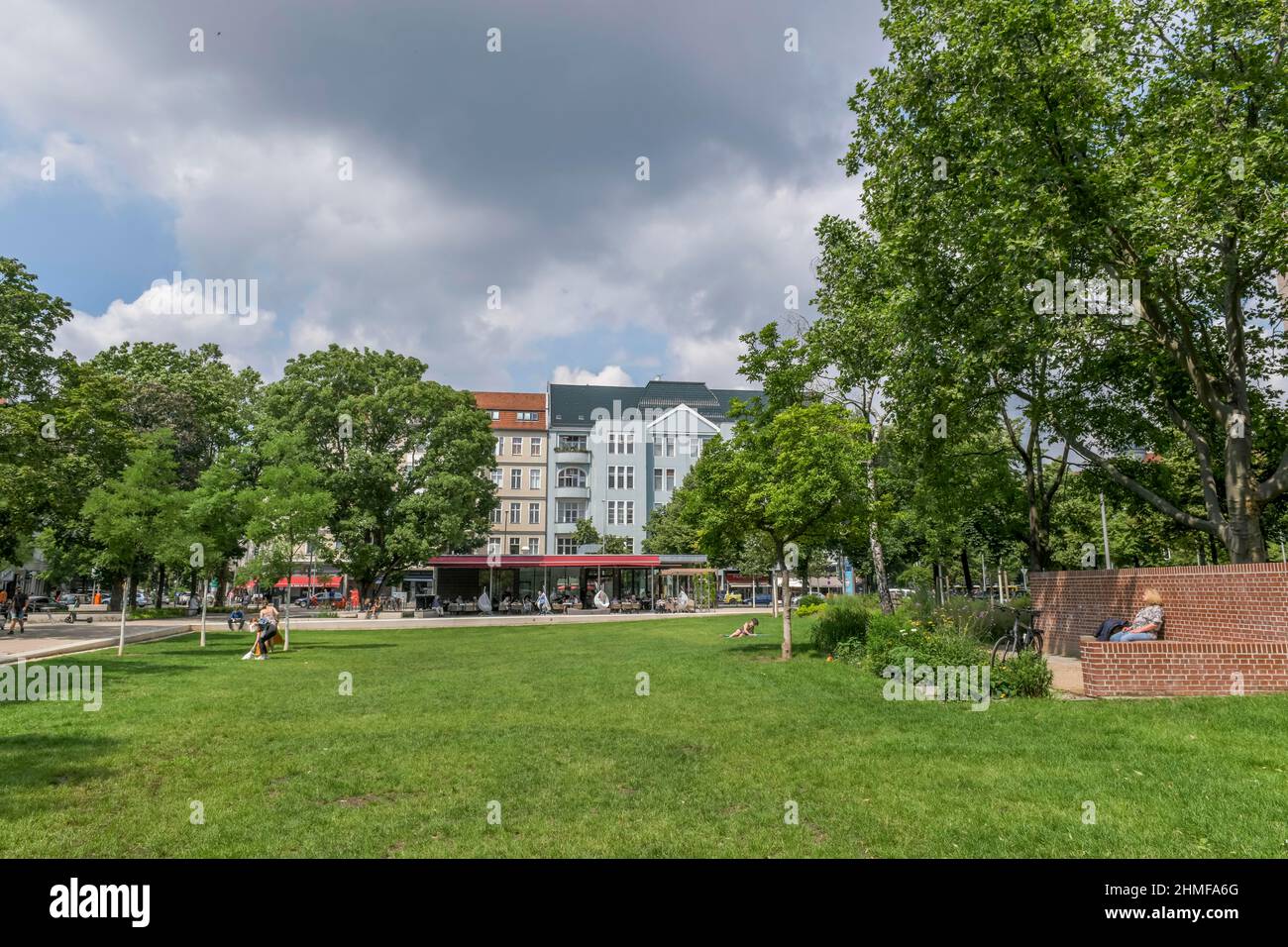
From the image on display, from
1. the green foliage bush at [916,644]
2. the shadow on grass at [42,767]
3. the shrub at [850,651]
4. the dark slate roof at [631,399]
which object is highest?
the dark slate roof at [631,399]

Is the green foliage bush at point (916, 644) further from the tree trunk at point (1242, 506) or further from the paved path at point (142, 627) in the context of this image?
the paved path at point (142, 627)

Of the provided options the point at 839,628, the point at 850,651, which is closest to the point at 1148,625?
the point at 850,651

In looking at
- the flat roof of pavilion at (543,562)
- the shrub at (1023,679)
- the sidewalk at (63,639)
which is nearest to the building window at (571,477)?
the flat roof of pavilion at (543,562)

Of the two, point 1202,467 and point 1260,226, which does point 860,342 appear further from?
point 1260,226

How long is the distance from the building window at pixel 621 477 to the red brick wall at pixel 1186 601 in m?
58.1

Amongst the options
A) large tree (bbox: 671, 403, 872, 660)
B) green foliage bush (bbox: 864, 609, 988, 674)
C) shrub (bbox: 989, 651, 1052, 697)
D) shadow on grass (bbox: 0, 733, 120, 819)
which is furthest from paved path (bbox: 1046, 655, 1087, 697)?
shadow on grass (bbox: 0, 733, 120, 819)

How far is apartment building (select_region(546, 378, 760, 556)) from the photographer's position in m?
77.4

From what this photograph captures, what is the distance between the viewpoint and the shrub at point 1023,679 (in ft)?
37.1

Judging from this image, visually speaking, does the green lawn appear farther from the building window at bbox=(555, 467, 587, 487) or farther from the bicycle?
the building window at bbox=(555, 467, 587, 487)

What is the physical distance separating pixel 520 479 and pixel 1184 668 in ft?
244
